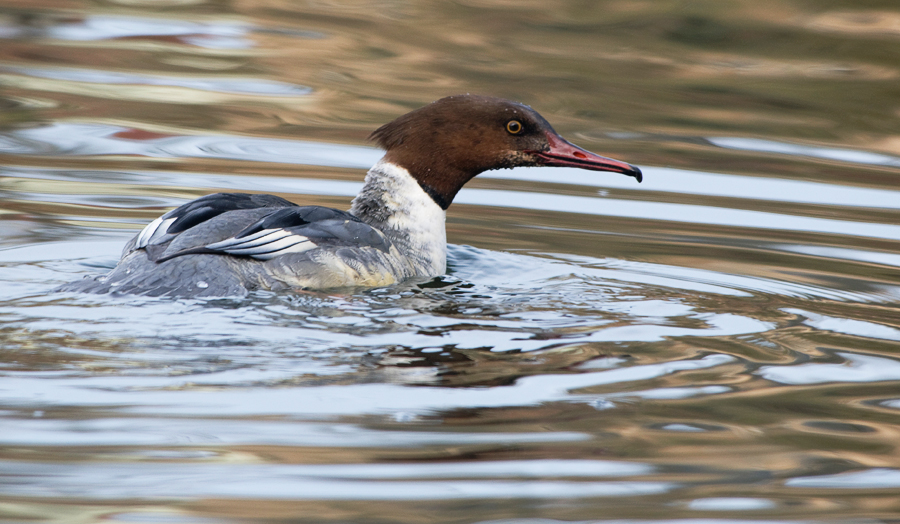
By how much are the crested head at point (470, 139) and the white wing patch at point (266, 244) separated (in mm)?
1060

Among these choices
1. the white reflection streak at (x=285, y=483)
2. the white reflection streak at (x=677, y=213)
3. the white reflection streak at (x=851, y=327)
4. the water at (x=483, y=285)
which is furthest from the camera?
the white reflection streak at (x=677, y=213)

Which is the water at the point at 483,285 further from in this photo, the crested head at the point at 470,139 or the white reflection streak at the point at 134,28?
the crested head at the point at 470,139

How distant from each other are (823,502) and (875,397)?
104cm

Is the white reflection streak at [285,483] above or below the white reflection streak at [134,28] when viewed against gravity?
below

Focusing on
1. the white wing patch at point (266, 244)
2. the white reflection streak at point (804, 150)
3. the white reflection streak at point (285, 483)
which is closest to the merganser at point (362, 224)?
the white wing patch at point (266, 244)

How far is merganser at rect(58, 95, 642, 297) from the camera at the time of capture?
4.80 m

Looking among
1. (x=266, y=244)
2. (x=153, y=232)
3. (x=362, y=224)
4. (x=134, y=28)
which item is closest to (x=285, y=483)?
(x=266, y=244)

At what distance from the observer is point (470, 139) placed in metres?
5.90

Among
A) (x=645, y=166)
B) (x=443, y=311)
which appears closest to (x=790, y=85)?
(x=645, y=166)

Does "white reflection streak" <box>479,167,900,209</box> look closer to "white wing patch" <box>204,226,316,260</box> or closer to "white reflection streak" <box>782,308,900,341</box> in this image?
"white reflection streak" <box>782,308,900,341</box>

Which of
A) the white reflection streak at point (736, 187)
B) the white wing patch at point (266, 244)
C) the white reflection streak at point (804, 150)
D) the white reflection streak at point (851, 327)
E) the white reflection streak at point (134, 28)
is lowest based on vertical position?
the white reflection streak at point (851, 327)

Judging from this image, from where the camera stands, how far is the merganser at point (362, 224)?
4805mm

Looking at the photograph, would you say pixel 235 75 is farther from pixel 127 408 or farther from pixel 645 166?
pixel 127 408

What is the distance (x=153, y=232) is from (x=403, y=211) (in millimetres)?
1373
